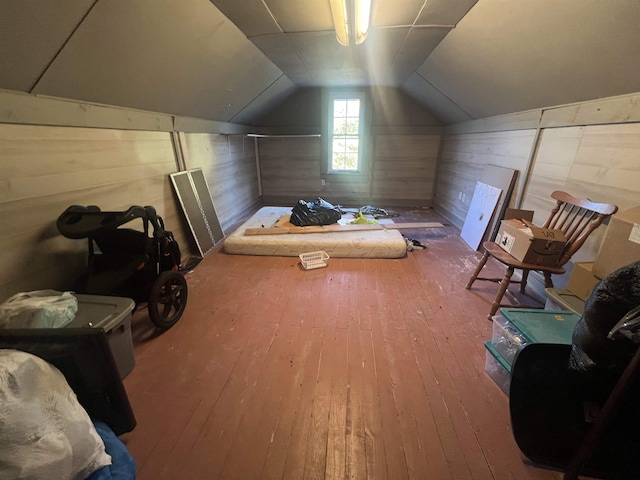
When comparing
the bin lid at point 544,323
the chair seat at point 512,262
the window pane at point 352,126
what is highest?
the window pane at point 352,126

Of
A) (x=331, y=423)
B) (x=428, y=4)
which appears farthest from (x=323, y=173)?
(x=331, y=423)

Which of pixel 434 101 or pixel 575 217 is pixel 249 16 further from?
pixel 434 101

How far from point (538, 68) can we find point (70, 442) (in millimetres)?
3215

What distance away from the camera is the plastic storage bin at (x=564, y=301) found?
1.47 m

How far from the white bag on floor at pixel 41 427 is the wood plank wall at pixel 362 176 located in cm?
480

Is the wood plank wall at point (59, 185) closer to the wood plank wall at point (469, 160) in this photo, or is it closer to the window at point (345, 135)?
the window at point (345, 135)

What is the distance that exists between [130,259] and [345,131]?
439 cm

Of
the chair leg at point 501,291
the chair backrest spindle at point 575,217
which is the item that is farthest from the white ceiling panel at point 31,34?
the chair backrest spindle at point 575,217

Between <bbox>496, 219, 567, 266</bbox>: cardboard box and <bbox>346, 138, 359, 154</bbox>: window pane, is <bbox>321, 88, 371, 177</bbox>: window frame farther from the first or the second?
<bbox>496, 219, 567, 266</bbox>: cardboard box

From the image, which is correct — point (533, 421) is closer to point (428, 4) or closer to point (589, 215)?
point (589, 215)

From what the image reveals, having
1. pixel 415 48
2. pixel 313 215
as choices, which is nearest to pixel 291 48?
pixel 415 48

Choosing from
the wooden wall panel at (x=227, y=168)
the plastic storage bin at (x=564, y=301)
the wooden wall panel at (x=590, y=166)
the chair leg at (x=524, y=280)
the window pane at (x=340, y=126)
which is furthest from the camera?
the window pane at (x=340, y=126)

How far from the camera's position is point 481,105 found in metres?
3.05

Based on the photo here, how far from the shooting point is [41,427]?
77 cm
